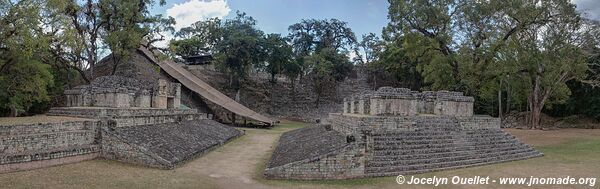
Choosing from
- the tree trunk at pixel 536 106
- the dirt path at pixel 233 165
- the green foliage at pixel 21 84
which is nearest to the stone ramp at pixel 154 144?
the dirt path at pixel 233 165

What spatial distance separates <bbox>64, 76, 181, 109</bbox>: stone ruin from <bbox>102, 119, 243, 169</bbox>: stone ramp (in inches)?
75.4

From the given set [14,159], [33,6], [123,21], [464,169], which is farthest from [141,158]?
[123,21]

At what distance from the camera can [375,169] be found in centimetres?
1133

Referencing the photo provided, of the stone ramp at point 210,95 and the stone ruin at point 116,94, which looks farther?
the stone ramp at point 210,95

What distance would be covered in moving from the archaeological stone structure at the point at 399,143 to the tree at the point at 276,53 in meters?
20.8

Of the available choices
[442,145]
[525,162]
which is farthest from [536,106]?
[442,145]

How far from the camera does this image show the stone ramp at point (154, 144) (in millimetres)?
12250

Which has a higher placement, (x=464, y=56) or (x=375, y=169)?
(x=464, y=56)

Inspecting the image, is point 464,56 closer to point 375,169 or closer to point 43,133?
point 375,169

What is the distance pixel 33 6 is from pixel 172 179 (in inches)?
366

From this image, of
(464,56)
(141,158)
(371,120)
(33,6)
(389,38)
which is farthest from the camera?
(389,38)

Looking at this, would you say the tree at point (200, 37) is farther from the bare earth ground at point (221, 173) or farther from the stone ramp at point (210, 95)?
the bare earth ground at point (221, 173)

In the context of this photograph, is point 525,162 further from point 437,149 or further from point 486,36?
point 486,36

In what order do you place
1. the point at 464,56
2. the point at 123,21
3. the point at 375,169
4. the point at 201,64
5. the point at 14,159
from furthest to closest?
1. the point at 201,64
2. the point at 123,21
3. the point at 464,56
4. the point at 375,169
5. the point at 14,159
